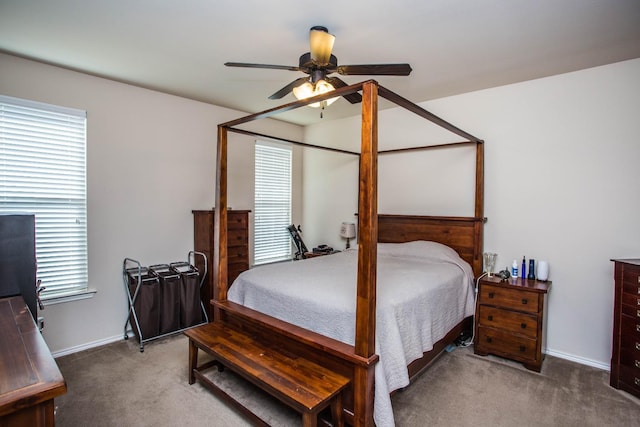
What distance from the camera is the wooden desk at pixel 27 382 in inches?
36.1

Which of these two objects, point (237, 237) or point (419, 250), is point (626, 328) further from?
point (237, 237)

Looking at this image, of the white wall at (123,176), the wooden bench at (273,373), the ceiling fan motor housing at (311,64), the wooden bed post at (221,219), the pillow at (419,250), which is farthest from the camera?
the pillow at (419,250)

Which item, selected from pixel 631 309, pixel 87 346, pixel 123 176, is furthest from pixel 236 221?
pixel 631 309

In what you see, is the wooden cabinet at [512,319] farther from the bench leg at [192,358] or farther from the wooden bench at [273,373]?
the bench leg at [192,358]

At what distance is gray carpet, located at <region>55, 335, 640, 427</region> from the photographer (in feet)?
6.96

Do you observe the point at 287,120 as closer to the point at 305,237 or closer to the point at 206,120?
the point at 206,120

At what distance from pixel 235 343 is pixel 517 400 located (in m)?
2.05

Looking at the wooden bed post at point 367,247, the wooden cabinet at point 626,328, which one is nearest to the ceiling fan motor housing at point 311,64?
the wooden bed post at point 367,247

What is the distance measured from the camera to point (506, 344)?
9.44ft

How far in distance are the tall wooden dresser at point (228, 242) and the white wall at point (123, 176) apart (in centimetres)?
19

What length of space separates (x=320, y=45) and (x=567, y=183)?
2584mm

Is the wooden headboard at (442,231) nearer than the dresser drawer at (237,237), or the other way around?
the wooden headboard at (442,231)

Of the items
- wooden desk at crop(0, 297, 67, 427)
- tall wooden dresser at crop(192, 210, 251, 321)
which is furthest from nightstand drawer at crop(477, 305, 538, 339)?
wooden desk at crop(0, 297, 67, 427)

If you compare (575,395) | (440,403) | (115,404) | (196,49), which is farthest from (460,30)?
(115,404)
